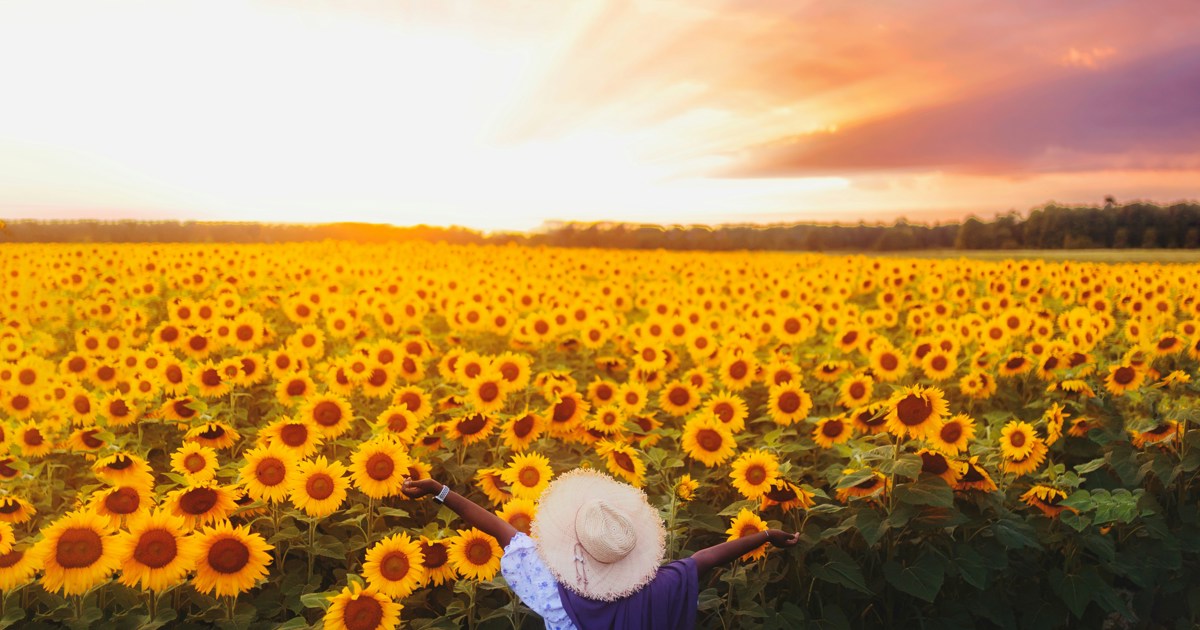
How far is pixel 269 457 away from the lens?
507 cm

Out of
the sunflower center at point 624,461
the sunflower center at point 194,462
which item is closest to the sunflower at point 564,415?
the sunflower center at point 624,461

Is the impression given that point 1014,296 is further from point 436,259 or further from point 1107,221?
point 1107,221

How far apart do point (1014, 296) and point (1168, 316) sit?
4.45 metres

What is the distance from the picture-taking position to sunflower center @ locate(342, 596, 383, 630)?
12.9ft

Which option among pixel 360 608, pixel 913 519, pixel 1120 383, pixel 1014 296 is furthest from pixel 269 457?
pixel 1014 296

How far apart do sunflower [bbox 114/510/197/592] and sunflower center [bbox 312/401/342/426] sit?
6.08 feet

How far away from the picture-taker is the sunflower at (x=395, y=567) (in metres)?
4.33

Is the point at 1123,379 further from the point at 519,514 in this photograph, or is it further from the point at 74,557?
the point at 74,557

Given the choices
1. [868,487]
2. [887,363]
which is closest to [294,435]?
[868,487]

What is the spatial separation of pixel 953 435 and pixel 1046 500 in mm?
713

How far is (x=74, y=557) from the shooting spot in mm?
4191

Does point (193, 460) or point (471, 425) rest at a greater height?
point (471, 425)

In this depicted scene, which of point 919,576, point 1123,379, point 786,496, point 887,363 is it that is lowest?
point 919,576

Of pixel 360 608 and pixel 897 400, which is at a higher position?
pixel 897 400
